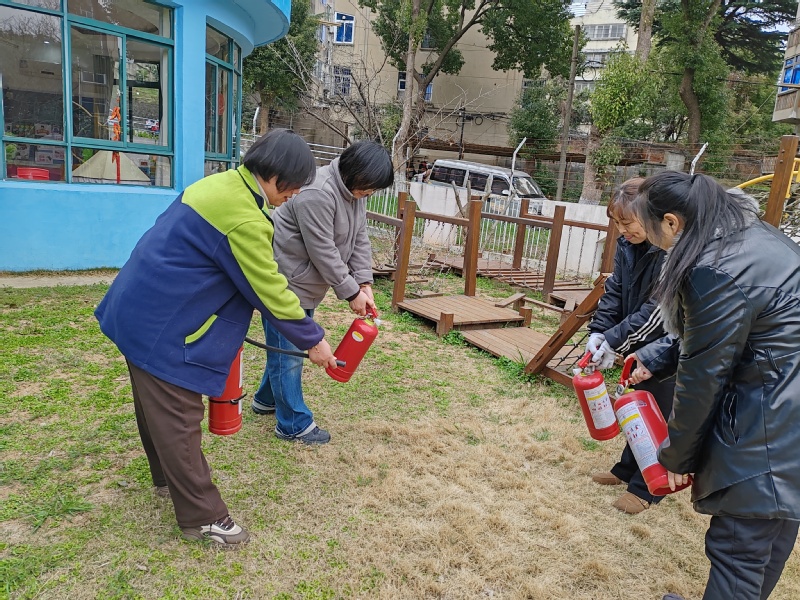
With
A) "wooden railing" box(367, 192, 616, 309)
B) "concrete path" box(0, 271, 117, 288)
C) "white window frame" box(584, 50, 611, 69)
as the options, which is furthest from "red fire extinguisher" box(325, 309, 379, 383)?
"white window frame" box(584, 50, 611, 69)

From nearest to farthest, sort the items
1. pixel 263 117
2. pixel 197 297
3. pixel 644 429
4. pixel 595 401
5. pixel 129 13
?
1. pixel 197 297
2. pixel 644 429
3. pixel 595 401
4. pixel 129 13
5. pixel 263 117

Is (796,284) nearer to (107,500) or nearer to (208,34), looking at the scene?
(107,500)

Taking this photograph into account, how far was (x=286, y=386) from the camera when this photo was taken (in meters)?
3.19

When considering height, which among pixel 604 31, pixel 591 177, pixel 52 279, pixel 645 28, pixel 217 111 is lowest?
pixel 52 279

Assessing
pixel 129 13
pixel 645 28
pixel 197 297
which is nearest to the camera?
pixel 197 297

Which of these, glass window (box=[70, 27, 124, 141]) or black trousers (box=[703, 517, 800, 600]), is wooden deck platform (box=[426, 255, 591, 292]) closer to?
glass window (box=[70, 27, 124, 141])

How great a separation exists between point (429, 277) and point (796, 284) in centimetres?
703

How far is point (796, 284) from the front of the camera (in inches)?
65.1

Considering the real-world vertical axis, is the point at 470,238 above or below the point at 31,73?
below

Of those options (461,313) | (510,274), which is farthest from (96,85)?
(510,274)

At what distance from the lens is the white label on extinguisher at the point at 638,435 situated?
2293 millimetres

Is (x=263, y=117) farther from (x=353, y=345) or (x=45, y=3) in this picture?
(x=353, y=345)

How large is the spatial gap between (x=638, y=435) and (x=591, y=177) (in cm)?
1390

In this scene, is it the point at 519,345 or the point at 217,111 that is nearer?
the point at 519,345
